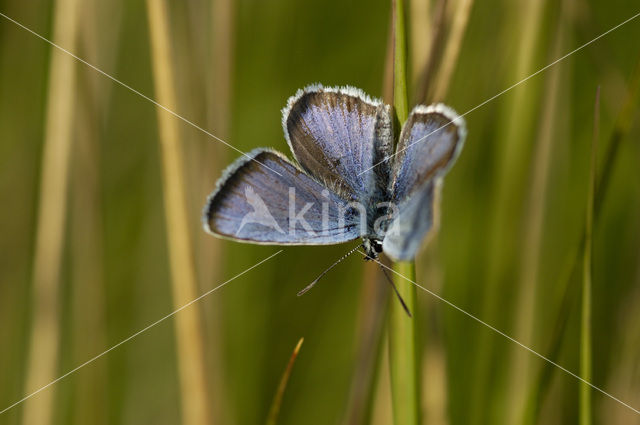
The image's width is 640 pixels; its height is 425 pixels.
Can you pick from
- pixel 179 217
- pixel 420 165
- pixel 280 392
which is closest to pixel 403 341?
pixel 280 392

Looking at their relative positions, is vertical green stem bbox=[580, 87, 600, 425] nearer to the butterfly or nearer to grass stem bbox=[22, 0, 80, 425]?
the butterfly

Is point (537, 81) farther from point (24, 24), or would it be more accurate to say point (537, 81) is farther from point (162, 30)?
point (24, 24)

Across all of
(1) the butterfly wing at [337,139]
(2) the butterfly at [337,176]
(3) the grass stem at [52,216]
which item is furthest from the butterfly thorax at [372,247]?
(3) the grass stem at [52,216]

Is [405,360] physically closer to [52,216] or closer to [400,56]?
[400,56]

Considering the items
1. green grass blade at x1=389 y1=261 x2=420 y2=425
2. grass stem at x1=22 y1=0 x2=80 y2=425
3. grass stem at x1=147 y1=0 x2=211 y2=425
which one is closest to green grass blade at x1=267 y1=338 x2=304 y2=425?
green grass blade at x1=389 y1=261 x2=420 y2=425

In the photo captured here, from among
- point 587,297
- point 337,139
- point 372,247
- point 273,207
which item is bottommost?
point 587,297
